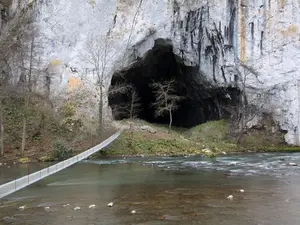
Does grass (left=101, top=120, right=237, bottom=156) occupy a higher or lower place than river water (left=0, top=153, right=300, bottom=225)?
higher

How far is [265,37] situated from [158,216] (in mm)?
22636

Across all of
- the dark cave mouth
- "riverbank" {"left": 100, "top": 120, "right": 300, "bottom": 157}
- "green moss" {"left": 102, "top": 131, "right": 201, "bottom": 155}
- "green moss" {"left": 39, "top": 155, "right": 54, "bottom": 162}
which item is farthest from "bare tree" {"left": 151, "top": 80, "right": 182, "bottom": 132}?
"green moss" {"left": 39, "top": 155, "right": 54, "bottom": 162}

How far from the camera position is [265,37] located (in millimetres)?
26422

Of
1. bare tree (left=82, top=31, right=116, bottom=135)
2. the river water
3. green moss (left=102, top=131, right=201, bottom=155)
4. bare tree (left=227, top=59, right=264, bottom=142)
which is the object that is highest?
bare tree (left=82, top=31, right=116, bottom=135)

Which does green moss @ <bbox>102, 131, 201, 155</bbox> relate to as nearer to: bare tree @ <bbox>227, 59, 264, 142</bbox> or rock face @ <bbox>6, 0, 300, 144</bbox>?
bare tree @ <bbox>227, 59, 264, 142</bbox>

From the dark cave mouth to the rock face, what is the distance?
1.44 meters

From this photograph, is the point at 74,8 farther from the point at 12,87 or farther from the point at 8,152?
the point at 8,152

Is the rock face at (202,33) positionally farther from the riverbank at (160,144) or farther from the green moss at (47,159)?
the green moss at (47,159)

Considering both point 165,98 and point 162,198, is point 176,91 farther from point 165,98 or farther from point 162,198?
point 162,198

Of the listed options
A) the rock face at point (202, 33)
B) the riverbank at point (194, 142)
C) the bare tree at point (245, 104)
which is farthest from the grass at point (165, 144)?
the rock face at point (202, 33)

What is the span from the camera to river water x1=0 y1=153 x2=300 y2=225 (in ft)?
21.4

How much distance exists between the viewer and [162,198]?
834 cm

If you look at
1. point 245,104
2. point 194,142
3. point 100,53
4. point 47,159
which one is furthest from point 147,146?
point 245,104

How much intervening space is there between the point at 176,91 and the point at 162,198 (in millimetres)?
25773
